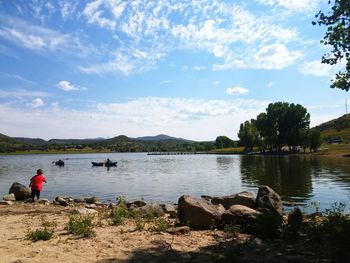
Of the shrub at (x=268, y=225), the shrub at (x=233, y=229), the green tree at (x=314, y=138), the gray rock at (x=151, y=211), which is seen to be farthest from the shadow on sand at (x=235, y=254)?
the green tree at (x=314, y=138)

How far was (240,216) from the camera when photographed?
15.8m

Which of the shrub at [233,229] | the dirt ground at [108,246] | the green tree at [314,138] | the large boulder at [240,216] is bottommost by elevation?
the dirt ground at [108,246]

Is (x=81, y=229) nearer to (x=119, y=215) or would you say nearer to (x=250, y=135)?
(x=119, y=215)

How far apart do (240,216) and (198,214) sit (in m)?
1.76

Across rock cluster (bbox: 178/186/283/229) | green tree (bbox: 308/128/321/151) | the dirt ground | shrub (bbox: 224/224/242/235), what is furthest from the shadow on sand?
green tree (bbox: 308/128/321/151)

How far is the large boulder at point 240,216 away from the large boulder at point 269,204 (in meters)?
0.43

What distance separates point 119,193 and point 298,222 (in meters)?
30.6

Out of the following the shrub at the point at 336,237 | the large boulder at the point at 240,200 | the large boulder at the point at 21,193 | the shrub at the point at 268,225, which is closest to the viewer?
the shrub at the point at 336,237

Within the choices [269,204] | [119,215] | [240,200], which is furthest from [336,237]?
[119,215]

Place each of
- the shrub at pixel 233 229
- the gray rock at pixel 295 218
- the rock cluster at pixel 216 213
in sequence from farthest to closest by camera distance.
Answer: the rock cluster at pixel 216 213
the gray rock at pixel 295 218
the shrub at pixel 233 229

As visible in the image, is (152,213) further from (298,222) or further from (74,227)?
(298,222)

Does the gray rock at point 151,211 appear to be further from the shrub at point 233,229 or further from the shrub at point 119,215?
the shrub at point 233,229

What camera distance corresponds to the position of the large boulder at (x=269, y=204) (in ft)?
49.1

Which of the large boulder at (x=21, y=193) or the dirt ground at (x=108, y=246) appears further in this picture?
the large boulder at (x=21, y=193)
